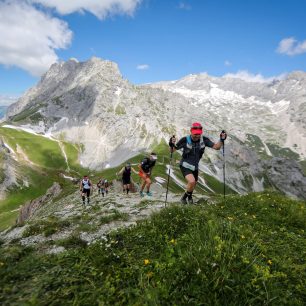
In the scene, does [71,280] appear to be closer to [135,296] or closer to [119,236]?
[135,296]

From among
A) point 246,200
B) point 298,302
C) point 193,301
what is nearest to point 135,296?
point 193,301

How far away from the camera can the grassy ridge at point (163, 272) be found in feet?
19.6

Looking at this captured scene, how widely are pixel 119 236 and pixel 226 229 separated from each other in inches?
118

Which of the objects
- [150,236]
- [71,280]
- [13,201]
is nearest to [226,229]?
[150,236]

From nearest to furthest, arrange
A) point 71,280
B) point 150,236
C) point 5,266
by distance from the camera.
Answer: point 71,280, point 5,266, point 150,236

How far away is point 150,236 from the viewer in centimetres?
899

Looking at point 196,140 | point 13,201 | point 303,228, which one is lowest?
point 13,201

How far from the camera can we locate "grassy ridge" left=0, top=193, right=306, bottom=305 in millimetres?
5960

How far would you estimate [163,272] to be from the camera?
21.7ft

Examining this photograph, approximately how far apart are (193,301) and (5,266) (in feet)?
13.9

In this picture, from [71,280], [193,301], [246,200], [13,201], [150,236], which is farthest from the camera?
[13,201]

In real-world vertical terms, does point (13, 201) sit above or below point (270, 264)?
below

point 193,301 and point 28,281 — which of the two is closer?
point 193,301

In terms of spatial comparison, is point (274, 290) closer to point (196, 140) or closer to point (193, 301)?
point (193, 301)
